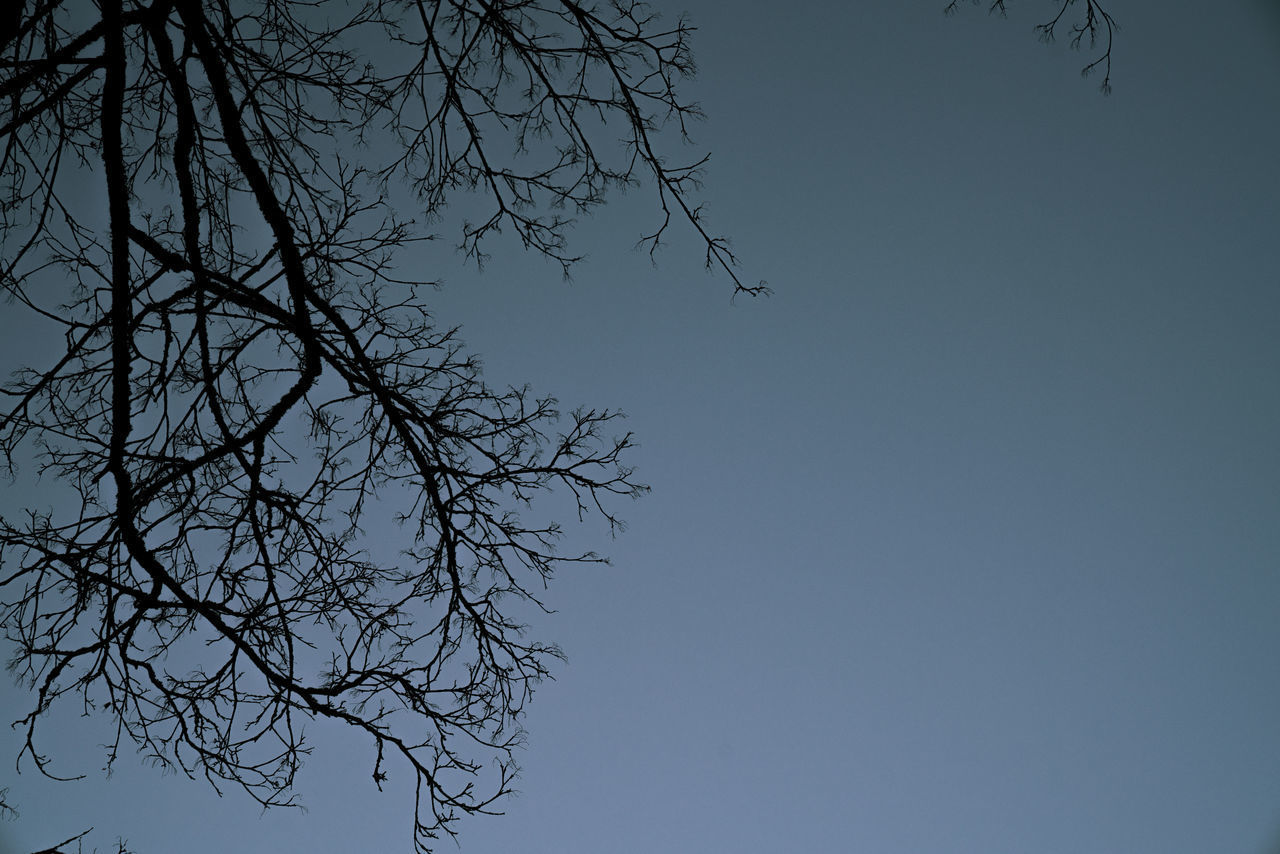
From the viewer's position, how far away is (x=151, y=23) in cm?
293

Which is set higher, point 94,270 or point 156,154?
point 156,154

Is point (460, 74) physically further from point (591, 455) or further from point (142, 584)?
point (142, 584)

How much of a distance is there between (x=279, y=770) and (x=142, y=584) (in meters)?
0.93

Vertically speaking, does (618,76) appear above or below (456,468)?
above

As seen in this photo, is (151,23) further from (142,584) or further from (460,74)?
(142,584)

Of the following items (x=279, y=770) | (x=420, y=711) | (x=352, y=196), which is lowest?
(x=279, y=770)

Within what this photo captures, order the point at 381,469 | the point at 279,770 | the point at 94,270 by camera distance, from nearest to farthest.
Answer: the point at 279,770
the point at 94,270
the point at 381,469

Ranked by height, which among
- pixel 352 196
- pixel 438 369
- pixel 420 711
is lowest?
pixel 420 711

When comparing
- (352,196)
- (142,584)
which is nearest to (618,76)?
(352,196)

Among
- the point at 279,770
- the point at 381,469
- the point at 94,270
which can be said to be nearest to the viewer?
the point at 279,770

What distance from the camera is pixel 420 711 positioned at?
2.88 m

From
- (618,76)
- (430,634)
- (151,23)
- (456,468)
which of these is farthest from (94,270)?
(618,76)

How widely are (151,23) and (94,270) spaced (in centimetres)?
92

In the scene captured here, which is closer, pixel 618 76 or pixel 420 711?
pixel 420 711
